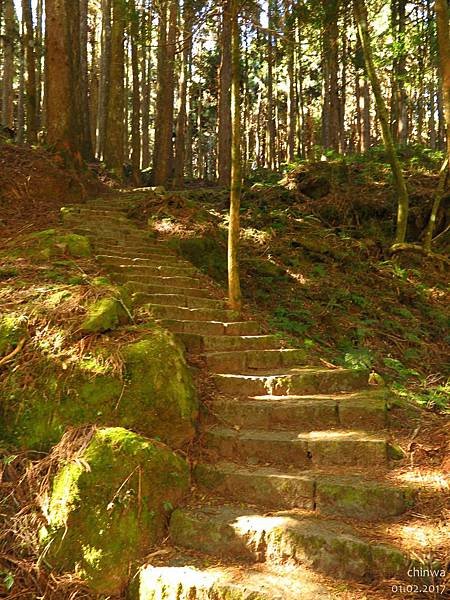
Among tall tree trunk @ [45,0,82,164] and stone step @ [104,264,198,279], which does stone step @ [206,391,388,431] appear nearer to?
stone step @ [104,264,198,279]

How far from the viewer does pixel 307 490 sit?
10.1 feet

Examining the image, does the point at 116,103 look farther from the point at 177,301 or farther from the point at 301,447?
the point at 301,447

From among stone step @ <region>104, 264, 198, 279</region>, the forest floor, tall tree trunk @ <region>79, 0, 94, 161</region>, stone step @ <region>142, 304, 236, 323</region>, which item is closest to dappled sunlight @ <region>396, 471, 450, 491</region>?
the forest floor

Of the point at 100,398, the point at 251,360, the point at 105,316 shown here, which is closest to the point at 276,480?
the point at 100,398

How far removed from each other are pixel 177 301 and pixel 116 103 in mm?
8965

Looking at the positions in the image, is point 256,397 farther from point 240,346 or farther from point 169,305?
point 169,305

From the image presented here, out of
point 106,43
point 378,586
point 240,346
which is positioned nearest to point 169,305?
point 240,346

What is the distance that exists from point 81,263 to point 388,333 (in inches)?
193

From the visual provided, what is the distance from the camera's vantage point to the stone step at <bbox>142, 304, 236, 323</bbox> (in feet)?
16.8

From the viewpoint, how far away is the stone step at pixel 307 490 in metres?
2.90

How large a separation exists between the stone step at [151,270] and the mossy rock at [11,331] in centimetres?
201

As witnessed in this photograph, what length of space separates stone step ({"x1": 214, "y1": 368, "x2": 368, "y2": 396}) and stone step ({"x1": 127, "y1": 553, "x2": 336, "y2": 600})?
1736 mm

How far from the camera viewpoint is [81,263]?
536 centimetres

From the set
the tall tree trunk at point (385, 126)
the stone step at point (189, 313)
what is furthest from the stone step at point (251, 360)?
the tall tree trunk at point (385, 126)
